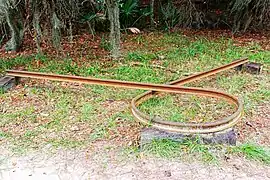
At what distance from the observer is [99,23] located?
22.7 feet

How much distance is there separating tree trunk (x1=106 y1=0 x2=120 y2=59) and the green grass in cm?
16

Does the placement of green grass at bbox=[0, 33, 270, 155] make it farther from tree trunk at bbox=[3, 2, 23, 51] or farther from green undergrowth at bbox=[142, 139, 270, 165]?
tree trunk at bbox=[3, 2, 23, 51]

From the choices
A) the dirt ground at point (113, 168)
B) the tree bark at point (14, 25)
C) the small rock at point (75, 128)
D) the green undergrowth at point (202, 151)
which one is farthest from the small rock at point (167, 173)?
the tree bark at point (14, 25)

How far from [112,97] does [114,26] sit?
1.40 m

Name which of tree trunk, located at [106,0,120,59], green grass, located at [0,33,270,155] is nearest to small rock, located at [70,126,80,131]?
green grass, located at [0,33,270,155]

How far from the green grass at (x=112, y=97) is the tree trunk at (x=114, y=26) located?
161 mm

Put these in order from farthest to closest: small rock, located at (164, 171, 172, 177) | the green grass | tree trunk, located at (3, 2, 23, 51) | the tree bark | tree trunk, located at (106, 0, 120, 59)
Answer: tree trunk, located at (3, 2, 23, 51) → the tree bark → tree trunk, located at (106, 0, 120, 59) → the green grass → small rock, located at (164, 171, 172, 177)

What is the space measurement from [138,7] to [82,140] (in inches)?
199

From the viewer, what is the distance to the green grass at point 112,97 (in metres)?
2.99

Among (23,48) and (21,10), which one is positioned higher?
(21,10)

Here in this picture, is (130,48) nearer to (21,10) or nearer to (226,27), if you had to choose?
(21,10)

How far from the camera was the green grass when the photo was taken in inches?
118

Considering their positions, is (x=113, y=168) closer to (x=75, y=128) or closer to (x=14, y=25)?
(x=75, y=128)

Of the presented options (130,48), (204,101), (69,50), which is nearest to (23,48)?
(69,50)
